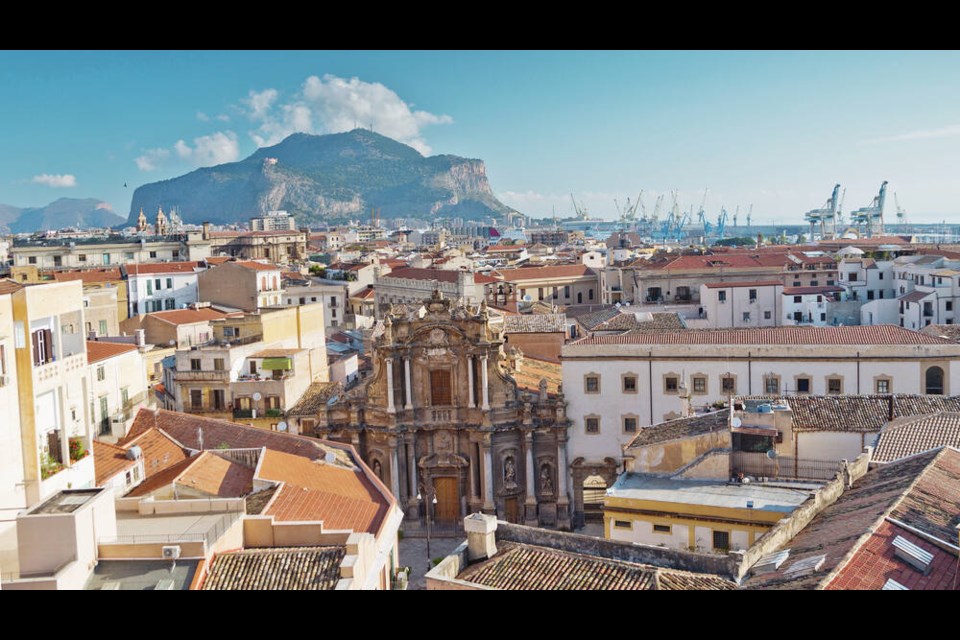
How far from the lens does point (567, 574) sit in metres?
15.2

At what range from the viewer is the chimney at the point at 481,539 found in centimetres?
1664

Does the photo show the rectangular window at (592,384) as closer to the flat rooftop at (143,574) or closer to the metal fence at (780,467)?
the metal fence at (780,467)

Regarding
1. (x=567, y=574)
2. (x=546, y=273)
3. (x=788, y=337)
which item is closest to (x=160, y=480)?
(x=567, y=574)

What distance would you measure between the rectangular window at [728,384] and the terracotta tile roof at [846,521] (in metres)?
9.85

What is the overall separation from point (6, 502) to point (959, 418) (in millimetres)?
19552

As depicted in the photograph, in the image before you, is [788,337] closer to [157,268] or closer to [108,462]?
[108,462]

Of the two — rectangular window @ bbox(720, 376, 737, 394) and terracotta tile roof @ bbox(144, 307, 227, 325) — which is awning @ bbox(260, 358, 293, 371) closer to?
terracotta tile roof @ bbox(144, 307, 227, 325)

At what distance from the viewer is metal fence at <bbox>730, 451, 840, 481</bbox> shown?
866 inches

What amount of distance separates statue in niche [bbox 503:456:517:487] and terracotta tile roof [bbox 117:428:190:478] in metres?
11.5

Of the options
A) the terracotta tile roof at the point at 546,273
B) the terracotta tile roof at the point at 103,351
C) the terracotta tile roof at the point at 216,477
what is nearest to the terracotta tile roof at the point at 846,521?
the terracotta tile roof at the point at 216,477

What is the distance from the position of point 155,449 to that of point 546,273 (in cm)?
5140

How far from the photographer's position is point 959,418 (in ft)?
69.1
